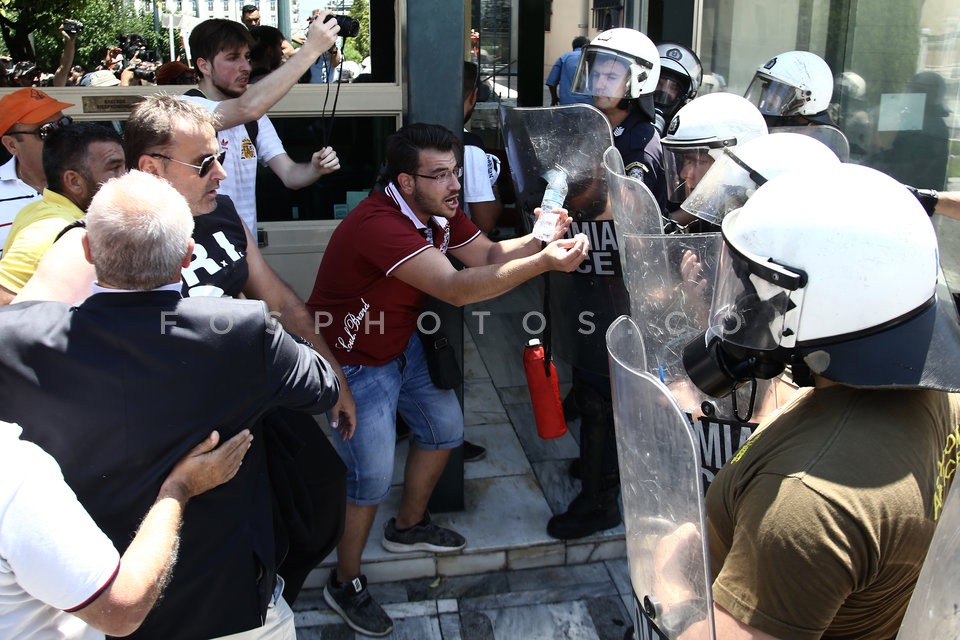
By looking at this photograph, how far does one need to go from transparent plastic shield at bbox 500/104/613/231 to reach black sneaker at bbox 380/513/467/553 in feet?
4.76

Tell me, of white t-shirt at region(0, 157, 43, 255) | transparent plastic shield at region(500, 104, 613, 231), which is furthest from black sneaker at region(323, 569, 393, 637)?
white t-shirt at region(0, 157, 43, 255)

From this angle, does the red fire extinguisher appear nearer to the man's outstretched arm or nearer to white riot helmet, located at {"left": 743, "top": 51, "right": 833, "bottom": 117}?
the man's outstretched arm

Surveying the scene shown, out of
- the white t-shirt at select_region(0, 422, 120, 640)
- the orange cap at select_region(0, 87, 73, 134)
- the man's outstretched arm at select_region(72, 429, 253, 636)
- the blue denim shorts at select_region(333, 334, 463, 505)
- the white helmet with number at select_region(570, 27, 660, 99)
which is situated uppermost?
the white helmet with number at select_region(570, 27, 660, 99)

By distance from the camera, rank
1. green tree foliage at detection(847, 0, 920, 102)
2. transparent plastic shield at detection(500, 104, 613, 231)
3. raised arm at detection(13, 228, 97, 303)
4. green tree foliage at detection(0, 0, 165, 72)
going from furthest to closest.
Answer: green tree foliage at detection(0, 0, 165, 72) < green tree foliage at detection(847, 0, 920, 102) < transparent plastic shield at detection(500, 104, 613, 231) < raised arm at detection(13, 228, 97, 303)

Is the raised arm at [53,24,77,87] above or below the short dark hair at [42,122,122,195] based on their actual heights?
above

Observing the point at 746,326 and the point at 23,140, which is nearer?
the point at 746,326

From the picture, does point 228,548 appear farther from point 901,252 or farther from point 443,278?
point 901,252

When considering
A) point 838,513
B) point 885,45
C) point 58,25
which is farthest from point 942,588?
point 58,25

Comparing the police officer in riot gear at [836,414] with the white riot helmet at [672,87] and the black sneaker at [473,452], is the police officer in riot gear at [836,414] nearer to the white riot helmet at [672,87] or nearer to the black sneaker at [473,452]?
the black sneaker at [473,452]

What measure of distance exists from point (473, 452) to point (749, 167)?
236 cm

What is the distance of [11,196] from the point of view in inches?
133

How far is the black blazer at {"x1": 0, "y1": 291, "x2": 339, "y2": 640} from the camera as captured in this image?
182cm

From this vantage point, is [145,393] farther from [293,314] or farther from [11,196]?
[11,196]

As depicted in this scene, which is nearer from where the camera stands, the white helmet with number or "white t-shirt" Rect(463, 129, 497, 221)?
the white helmet with number
